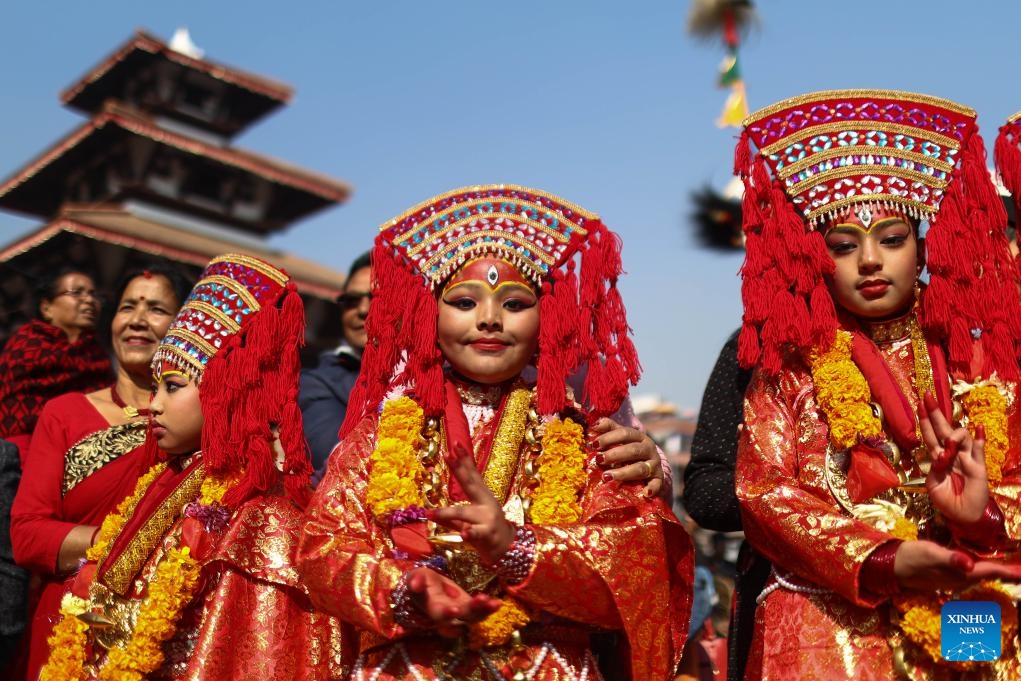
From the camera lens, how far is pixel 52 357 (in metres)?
5.44

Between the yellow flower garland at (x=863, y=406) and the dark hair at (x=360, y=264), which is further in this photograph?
the dark hair at (x=360, y=264)

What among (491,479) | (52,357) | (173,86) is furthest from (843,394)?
(173,86)

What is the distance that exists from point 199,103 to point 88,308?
2070 cm

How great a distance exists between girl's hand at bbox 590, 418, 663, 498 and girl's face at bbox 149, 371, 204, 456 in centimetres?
149

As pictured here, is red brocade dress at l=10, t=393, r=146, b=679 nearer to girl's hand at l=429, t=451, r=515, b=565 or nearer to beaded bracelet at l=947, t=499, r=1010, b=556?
girl's hand at l=429, t=451, r=515, b=565

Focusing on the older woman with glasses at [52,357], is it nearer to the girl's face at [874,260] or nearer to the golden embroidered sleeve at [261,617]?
the golden embroidered sleeve at [261,617]

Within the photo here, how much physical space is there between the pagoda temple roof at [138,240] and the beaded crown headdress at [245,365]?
1187cm

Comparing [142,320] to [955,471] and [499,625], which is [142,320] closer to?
[499,625]

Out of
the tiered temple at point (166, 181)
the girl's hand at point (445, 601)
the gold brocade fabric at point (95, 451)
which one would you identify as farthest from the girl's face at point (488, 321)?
A: the tiered temple at point (166, 181)

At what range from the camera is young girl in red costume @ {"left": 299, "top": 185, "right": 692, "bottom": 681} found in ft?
10.4

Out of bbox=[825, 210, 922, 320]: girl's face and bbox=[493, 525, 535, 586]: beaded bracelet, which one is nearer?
bbox=[493, 525, 535, 586]: beaded bracelet

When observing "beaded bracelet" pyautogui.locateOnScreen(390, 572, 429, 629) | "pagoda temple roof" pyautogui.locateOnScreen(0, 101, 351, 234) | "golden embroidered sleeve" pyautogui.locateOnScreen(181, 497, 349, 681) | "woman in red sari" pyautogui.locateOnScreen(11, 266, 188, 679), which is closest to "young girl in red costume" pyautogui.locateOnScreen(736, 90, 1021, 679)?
"beaded bracelet" pyautogui.locateOnScreen(390, 572, 429, 629)

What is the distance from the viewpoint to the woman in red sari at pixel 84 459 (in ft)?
14.6

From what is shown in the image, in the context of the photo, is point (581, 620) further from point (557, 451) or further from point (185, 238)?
point (185, 238)
